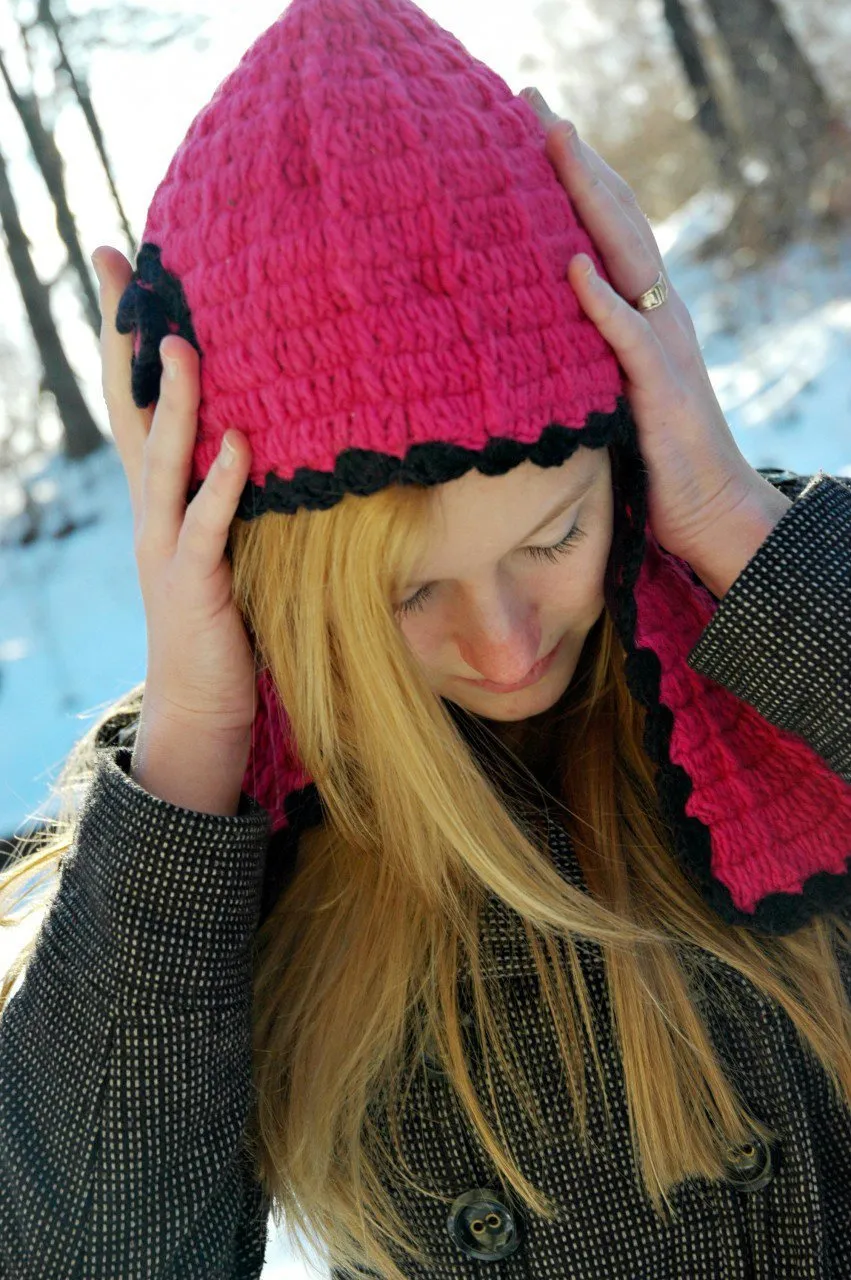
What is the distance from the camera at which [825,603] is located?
1266 millimetres

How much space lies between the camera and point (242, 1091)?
135cm

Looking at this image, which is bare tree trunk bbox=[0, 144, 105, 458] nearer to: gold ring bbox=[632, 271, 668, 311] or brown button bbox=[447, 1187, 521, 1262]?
gold ring bbox=[632, 271, 668, 311]

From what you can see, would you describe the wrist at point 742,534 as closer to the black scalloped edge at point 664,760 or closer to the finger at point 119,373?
the black scalloped edge at point 664,760

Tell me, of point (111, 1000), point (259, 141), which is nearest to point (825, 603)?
point (259, 141)

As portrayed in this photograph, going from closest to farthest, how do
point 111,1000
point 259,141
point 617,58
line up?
point 259,141 → point 111,1000 → point 617,58

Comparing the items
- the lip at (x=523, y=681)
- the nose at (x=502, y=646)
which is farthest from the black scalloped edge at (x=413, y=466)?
the lip at (x=523, y=681)

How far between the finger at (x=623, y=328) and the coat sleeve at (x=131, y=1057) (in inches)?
26.1

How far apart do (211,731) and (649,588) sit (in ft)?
1.77

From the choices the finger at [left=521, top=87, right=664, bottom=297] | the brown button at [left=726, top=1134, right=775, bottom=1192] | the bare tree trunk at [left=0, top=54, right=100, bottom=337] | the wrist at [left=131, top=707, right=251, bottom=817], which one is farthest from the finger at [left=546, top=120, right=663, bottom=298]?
the bare tree trunk at [left=0, top=54, right=100, bottom=337]

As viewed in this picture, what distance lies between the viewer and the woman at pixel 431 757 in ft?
3.71

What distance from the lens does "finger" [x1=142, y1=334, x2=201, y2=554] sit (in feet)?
3.90

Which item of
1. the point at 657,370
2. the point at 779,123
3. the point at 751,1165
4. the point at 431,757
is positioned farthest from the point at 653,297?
the point at 779,123

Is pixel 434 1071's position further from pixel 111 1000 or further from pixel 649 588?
pixel 649 588

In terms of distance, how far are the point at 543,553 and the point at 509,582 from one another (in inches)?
2.0
